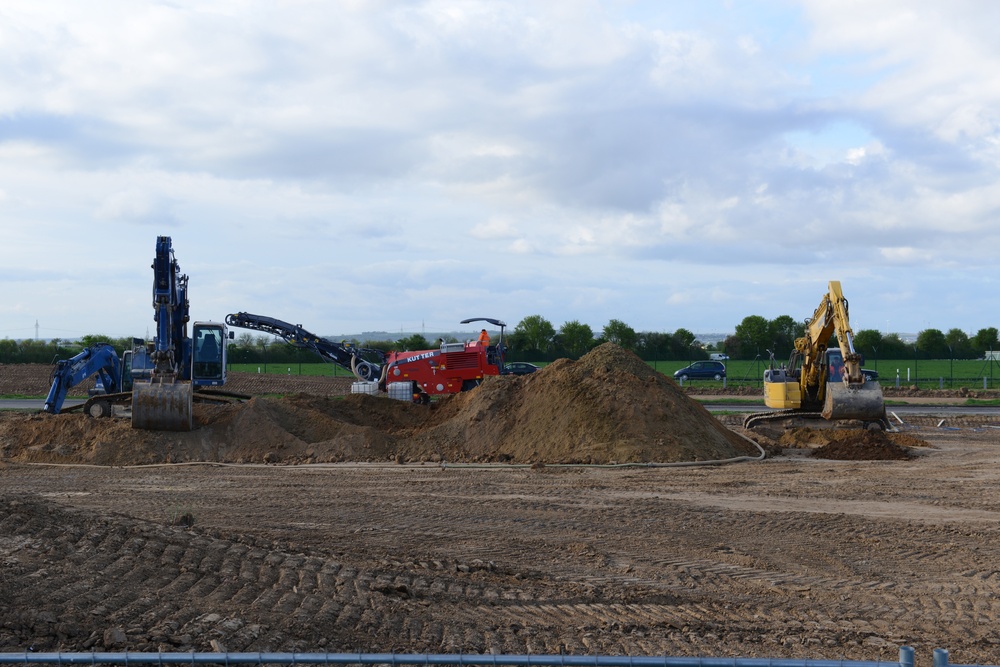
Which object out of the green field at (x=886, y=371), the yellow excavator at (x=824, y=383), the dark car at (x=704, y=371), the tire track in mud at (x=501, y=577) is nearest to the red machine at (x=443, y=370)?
the yellow excavator at (x=824, y=383)

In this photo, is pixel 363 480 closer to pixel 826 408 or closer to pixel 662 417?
pixel 662 417

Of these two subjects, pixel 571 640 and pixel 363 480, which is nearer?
pixel 571 640

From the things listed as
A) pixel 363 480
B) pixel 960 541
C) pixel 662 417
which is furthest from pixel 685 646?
pixel 662 417

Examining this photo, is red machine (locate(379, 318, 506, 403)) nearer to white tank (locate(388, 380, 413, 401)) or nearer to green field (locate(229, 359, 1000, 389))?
white tank (locate(388, 380, 413, 401))

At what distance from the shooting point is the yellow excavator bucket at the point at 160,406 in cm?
1948

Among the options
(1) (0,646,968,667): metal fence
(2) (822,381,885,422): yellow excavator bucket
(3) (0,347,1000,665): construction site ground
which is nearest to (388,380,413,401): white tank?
(3) (0,347,1000,665): construction site ground

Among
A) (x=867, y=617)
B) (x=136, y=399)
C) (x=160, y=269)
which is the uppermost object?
(x=160, y=269)

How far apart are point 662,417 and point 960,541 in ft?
29.0

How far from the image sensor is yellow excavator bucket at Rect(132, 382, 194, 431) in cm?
1948

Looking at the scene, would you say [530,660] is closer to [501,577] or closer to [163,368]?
[501,577]

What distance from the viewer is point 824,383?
24266 mm

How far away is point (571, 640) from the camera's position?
6691 mm

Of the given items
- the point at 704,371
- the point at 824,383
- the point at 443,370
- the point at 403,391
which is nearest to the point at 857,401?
the point at 824,383

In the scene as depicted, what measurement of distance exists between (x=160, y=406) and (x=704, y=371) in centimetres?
3867
